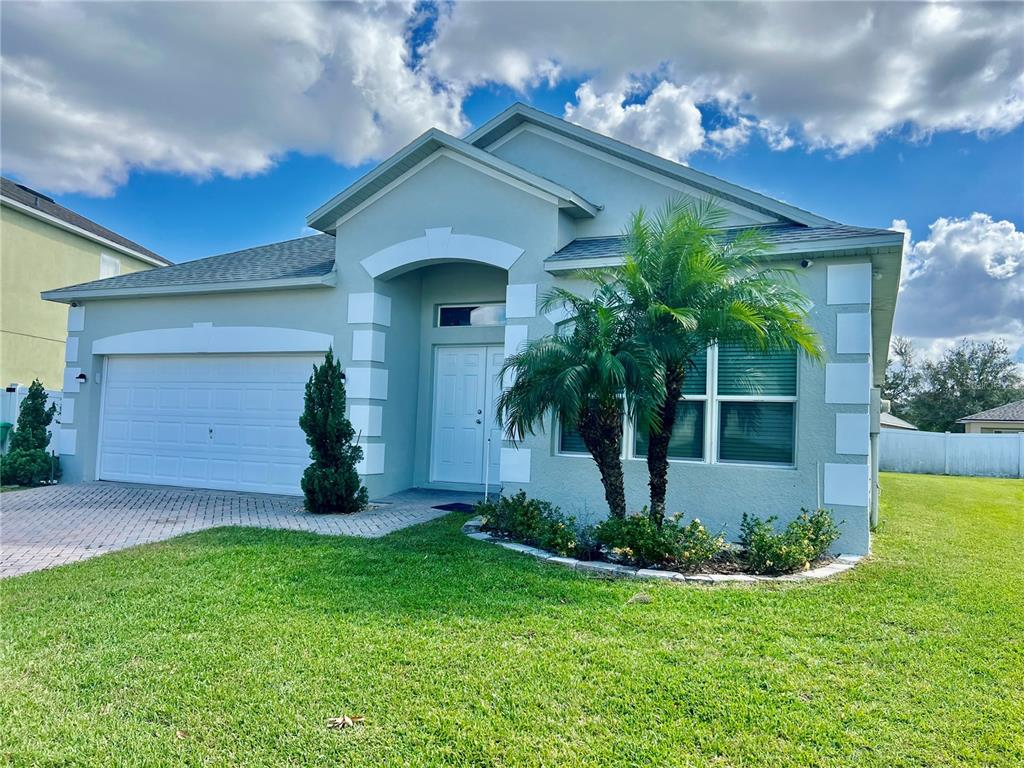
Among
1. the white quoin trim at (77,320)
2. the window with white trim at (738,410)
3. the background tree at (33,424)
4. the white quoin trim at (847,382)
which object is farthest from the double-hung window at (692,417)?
the background tree at (33,424)

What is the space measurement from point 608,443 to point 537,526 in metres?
1.39

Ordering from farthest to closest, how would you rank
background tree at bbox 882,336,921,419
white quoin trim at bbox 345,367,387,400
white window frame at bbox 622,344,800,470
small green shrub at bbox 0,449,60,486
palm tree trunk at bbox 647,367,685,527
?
1. background tree at bbox 882,336,921,419
2. small green shrub at bbox 0,449,60,486
3. white quoin trim at bbox 345,367,387,400
4. white window frame at bbox 622,344,800,470
5. palm tree trunk at bbox 647,367,685,527

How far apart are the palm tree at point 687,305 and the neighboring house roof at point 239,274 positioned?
6.02m

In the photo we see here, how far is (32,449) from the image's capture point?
12055 mm

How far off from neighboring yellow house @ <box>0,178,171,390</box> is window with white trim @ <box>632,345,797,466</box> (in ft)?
61.9

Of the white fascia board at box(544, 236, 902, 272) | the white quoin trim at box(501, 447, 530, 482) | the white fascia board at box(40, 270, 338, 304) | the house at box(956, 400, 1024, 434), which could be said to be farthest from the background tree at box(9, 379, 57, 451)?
the house at box(956, 400, 1024, 434)

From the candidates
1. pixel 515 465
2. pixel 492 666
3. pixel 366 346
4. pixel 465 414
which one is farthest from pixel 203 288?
pixel 492 666

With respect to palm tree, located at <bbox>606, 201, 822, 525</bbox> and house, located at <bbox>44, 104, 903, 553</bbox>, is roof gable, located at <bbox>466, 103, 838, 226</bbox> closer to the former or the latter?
house, located at <bbox>44, 104, 903, 553</bbox>

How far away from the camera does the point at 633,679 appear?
3.87 m

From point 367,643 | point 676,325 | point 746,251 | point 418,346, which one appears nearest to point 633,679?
point 367,643

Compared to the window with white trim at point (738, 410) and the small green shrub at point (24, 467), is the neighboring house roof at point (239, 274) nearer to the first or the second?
the small green shrub at point (24, 467)

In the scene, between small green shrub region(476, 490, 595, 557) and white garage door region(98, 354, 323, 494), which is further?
white garage door region(98, 354, 323, 494)

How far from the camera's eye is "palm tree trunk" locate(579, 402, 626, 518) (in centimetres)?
698

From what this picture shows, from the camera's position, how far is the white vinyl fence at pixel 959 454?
24.2 meters
